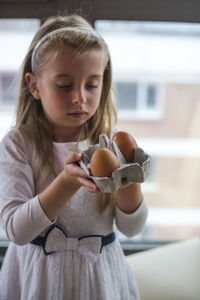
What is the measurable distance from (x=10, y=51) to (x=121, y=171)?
72 cm

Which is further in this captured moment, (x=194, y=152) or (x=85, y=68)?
(x=194, y=152)

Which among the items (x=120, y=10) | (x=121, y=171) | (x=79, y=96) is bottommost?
(x=121, y=171)

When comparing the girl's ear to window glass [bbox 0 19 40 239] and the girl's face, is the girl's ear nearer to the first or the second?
the girl's face

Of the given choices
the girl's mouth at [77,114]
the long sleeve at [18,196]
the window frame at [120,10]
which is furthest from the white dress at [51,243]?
the window frame at [120,10]

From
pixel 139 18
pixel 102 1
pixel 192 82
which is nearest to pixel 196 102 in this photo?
pixel 192 82

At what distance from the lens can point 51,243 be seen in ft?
2.38

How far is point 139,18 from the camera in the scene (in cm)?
98

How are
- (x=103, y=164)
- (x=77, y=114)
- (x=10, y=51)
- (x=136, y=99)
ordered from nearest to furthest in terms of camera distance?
(x=103, y=164) < (x=77, y=114) < (x=10, y=51) < (x=136, y=99)

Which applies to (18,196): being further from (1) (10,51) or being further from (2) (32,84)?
(1) (10,51)

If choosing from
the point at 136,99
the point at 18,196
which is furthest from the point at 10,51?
the point at 18,196

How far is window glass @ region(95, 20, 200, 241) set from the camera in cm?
111

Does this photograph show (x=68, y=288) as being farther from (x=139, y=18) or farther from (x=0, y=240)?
(x=139, y=18)

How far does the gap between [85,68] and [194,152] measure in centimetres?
80

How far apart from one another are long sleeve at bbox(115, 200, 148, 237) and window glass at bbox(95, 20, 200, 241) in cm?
48
